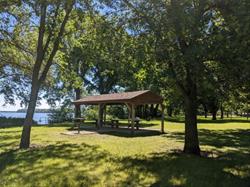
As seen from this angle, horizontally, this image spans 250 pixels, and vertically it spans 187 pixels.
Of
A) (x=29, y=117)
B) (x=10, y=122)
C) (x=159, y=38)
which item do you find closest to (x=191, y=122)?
(x=159, y=38)

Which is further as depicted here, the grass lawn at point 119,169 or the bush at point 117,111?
the bush at point 117,111

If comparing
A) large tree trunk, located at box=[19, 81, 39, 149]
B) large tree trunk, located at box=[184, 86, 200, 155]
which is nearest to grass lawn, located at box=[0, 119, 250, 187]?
large tree trunk, located at box=[184, 86, 200, 155]

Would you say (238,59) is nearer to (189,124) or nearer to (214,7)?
(214,7)

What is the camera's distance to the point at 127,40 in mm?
10398

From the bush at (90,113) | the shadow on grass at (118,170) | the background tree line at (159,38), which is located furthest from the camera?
the bush at (90,113)

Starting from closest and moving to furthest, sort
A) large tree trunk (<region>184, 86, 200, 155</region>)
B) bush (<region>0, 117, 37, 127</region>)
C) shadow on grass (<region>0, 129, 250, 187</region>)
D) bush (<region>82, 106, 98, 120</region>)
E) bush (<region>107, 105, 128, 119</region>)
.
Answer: shadow on grass (<region>0, 129, 250, 187</region>)
large tree trunk (<region>184, 86, 200, 155</region>)
bush (<region>0, 117, 37, 127</region>)
bush (<region>82, 106, 98, 120</region>)
bush (<region>107, 105, 128, 119</region>)

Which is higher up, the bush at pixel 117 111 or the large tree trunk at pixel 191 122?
the bush at pixel 117 111

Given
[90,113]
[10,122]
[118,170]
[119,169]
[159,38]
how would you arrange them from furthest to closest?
[90,113] < [10,122] < [159,38] < [119,169] < [118,170]

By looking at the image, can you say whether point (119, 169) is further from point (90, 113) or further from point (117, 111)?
point (117, 111)

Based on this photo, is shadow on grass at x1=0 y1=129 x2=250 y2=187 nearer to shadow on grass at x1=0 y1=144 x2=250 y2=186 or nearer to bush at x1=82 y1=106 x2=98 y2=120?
shadow on grass at x1=0 y1=144 x2=250 y2=186

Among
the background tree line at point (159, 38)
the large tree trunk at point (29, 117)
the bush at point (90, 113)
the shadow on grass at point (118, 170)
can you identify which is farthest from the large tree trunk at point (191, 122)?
the bush at point (90, 113)

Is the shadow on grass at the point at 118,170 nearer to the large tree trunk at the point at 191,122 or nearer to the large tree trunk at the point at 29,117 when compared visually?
the large tree trunk at the point at 191,122

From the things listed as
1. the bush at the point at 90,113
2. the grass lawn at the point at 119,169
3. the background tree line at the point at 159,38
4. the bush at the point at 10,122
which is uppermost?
the background tree line at the point at 159,38

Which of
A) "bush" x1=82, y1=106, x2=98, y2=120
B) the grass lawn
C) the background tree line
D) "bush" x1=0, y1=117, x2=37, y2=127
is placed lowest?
the grass lawn
